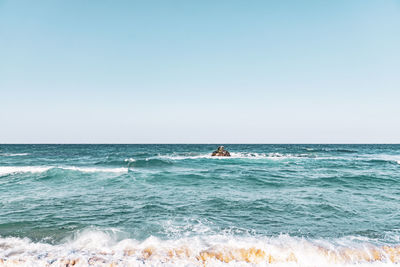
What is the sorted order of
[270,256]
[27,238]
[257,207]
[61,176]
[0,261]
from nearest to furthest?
[0,261], [270,256], [27,238], [257,207], [61,176]

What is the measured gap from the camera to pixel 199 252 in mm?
5684

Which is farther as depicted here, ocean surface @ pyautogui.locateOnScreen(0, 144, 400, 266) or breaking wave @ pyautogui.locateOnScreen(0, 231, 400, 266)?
ocean surface @ pyautogui.locateOnScreen(0, 144, 400, 266)

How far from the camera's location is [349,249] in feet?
19.3

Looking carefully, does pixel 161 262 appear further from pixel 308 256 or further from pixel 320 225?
pixel 320 225

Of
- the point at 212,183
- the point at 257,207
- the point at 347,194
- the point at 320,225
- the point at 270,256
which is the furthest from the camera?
the point at 212,183

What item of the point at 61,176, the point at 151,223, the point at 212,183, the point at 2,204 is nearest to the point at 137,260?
the point at 151,223

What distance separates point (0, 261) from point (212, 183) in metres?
11.3

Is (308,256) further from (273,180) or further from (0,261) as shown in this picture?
(273,180)

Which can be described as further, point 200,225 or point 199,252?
point 200,225

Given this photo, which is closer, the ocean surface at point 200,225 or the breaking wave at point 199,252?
the breaking wave at point 199,252

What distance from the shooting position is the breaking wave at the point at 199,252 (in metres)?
5.20

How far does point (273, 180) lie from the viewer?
15898 millimetres

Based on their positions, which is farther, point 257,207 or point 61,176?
point 61,176

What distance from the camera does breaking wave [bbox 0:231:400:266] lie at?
520cm
